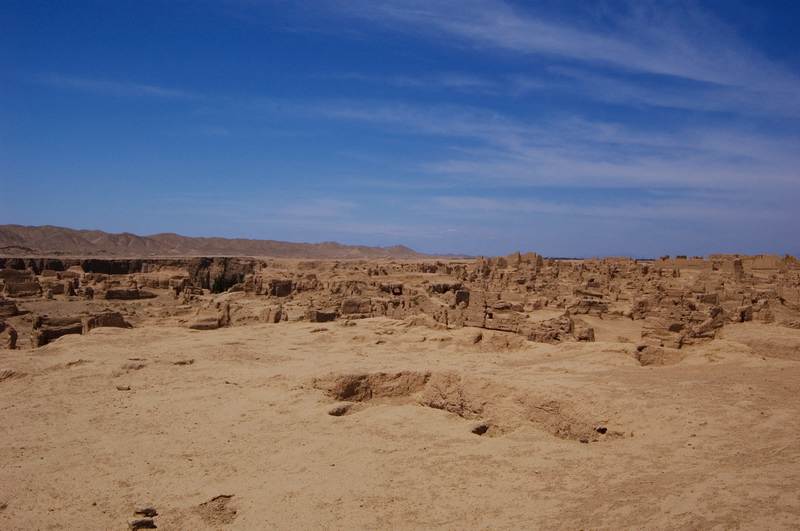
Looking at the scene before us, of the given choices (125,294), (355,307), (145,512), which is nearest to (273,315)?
(355,307)

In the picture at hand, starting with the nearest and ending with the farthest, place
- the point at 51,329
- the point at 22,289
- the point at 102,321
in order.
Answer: the point at 51,329, the point at 102,321, the point at 22,289

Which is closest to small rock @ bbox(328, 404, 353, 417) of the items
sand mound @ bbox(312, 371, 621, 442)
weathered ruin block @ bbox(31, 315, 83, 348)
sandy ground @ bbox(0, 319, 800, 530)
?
sand mound @ bbox(312, 371, 621, 442)

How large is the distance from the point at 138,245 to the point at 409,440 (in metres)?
110

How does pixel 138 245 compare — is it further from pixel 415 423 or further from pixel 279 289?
pixel 415 423

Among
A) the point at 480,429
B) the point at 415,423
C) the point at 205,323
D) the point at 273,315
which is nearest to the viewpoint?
the point at 480,429

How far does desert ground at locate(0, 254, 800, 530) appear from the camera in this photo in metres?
6.52

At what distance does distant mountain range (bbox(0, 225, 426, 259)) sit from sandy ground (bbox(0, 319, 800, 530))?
242 ft

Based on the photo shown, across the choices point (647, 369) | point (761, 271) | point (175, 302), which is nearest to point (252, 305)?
point (175, 302)

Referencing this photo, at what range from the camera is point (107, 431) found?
9.62 meters

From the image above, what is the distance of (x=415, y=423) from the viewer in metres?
9.71

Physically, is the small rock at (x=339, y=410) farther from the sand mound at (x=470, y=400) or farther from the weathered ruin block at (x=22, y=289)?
the weathered ruin block at (x=22, y=289)

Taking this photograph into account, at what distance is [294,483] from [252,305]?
2027 centimetres

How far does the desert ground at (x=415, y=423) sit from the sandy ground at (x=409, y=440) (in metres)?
0.04

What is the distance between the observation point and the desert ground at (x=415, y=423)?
21.4 feet
